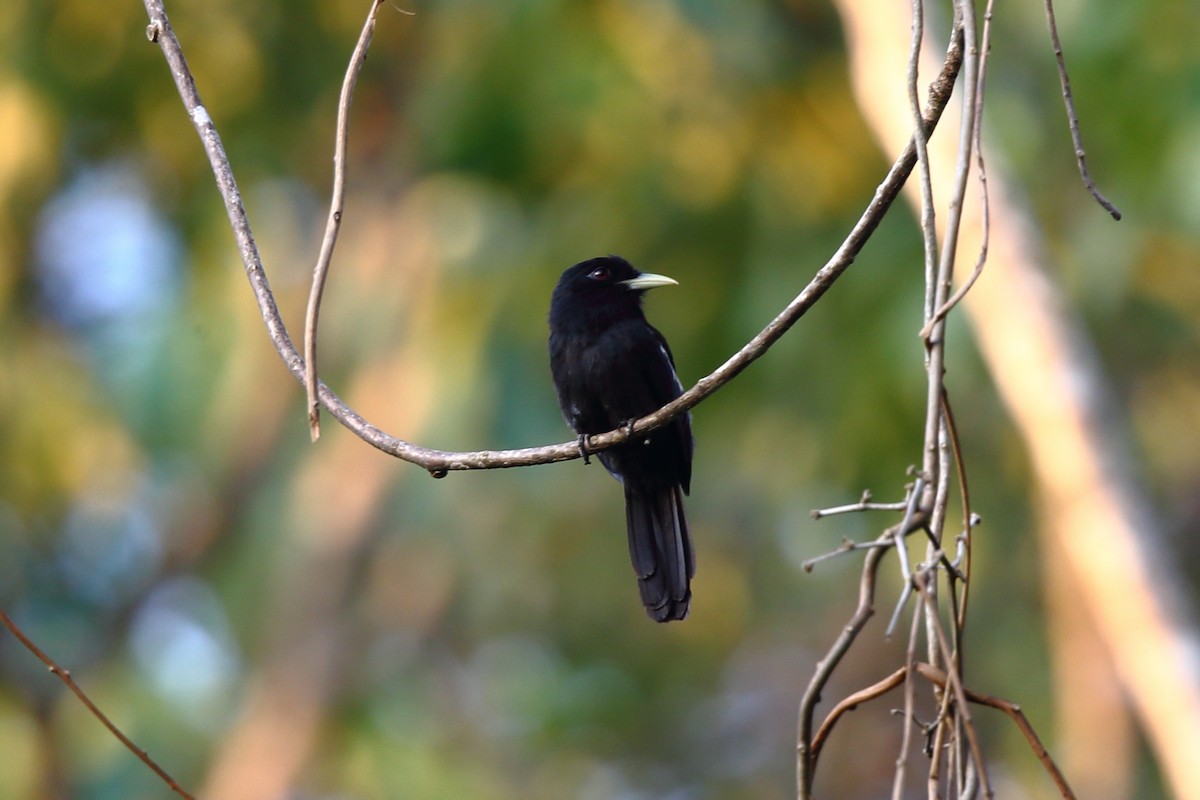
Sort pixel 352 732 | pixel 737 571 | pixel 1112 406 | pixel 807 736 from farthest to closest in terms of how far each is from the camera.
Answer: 1. pixel 737 571
2. pixel 352 732
3. pixel 1112 406
4. pixel 807 736

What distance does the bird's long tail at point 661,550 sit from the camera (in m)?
4.56

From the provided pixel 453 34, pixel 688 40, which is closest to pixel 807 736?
pixel 688 40

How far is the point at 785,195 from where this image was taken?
12.9m

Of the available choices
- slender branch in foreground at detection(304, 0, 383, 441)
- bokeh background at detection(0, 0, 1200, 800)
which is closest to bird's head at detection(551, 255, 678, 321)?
slender branch in foreground at detection(304, 0, 383, 441)

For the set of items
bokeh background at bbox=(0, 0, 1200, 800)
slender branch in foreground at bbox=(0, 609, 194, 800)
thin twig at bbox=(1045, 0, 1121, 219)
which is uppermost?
bokeh background at bbox=(0, 0, 1200, 800)

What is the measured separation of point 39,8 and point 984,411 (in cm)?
983

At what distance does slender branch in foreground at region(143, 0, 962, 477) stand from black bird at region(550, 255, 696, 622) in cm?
132

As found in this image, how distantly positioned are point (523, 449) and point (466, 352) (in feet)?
36.9

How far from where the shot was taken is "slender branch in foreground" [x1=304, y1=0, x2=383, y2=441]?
275 centimetres

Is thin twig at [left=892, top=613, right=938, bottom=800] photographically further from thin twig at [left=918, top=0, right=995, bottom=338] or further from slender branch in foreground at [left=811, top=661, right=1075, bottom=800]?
thin twig at [left=918, top=0, right=995, bottom=338]

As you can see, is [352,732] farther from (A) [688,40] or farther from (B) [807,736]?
(B) [807,736]

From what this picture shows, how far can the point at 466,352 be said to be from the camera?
556 inches

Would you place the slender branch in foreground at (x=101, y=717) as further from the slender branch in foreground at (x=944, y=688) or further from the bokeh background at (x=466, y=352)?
the bokeh background at (x=466, y=352)

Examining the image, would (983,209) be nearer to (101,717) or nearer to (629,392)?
(101,717)
